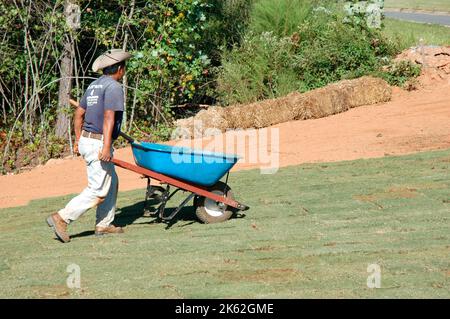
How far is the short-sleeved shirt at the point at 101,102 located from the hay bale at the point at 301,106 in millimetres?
6032

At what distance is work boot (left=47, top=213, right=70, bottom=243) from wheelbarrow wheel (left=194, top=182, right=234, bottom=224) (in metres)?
1.28

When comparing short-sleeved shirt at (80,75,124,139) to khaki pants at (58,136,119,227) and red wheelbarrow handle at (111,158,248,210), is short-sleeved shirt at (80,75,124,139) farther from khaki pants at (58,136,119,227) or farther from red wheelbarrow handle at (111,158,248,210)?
red wheelbarrow handle at (111,158,248,210)

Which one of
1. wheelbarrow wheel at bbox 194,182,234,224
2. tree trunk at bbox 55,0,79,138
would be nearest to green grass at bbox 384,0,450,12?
tree trunk at bbox 55,0,79,138

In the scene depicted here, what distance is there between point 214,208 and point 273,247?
1.20m

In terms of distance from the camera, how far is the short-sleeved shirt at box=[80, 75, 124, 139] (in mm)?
7691

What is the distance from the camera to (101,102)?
25.6 feet

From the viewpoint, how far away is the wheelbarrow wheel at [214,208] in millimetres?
8328

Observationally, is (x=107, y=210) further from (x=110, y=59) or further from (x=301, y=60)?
(x=301, y=60)

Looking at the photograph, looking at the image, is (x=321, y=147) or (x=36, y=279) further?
(x=321, y=147)

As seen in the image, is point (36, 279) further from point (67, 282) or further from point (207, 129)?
point (207, 129)

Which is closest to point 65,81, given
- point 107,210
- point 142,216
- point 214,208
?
point 142,216

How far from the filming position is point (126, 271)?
6871 millimetres

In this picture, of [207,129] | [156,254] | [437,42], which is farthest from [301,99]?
[156,254]
